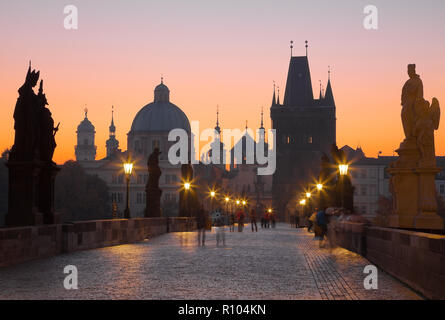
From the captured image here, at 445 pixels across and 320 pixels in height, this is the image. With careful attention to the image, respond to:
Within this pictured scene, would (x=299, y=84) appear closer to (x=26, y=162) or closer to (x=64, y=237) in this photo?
(x=64, y=237)

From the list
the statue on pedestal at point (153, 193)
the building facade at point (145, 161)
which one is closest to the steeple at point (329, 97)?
the building facade at point (145, 161)

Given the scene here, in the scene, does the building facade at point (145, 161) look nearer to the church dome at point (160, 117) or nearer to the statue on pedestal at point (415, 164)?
the church dome at point (160, 117)

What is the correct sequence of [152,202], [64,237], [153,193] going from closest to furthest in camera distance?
1. [64,237]
2. [153,193]
3. [152,202]

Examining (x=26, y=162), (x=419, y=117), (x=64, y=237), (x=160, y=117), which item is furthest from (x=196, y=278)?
(x=160, y=117)

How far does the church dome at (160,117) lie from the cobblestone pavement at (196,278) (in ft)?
479

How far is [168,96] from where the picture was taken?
17150 centimetres

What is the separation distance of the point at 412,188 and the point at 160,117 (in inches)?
5740

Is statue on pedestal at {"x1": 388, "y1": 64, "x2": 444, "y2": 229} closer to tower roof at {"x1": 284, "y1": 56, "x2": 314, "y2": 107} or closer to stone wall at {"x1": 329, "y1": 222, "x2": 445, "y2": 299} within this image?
stone wall at {"x1": 329, "y1": 222, "x2": 445, "y2": 299}

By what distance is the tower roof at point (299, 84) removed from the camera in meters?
142

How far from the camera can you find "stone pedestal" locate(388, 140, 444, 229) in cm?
2123

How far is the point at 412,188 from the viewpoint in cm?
2175

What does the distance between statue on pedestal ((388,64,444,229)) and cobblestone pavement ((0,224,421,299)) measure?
2911 millimetres
